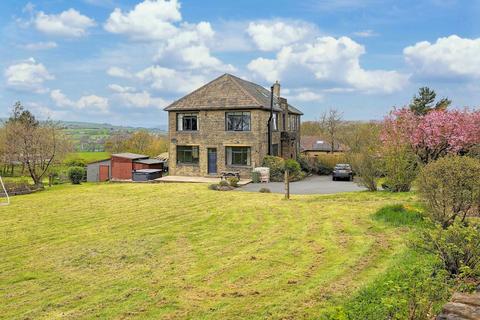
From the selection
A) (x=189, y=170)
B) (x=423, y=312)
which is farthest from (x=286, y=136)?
(x=423, y=312)

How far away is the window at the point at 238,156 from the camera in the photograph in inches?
1371

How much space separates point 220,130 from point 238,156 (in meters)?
2.82

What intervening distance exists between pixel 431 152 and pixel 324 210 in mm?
14238

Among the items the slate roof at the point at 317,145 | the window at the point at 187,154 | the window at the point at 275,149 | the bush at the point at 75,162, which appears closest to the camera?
the window at the point at 187,154

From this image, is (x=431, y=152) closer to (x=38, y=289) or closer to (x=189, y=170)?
(x=189, y=170)

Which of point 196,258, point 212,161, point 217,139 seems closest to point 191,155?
point 212,161

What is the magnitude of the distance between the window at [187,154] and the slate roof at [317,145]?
24.8m

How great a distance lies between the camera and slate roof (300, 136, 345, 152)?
189 ft

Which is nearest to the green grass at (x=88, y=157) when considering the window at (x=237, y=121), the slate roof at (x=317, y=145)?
the window at (x=237, y=121)

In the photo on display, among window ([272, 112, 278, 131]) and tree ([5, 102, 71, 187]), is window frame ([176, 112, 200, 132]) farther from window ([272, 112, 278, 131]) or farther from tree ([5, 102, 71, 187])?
tree ([5, 102, 71, 187])

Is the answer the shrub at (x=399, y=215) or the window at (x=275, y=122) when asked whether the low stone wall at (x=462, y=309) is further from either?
the window at (x=275, y=122)

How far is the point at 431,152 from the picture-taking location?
27484mm

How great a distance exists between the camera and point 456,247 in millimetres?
8242

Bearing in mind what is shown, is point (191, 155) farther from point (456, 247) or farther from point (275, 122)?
point (456, 247)
